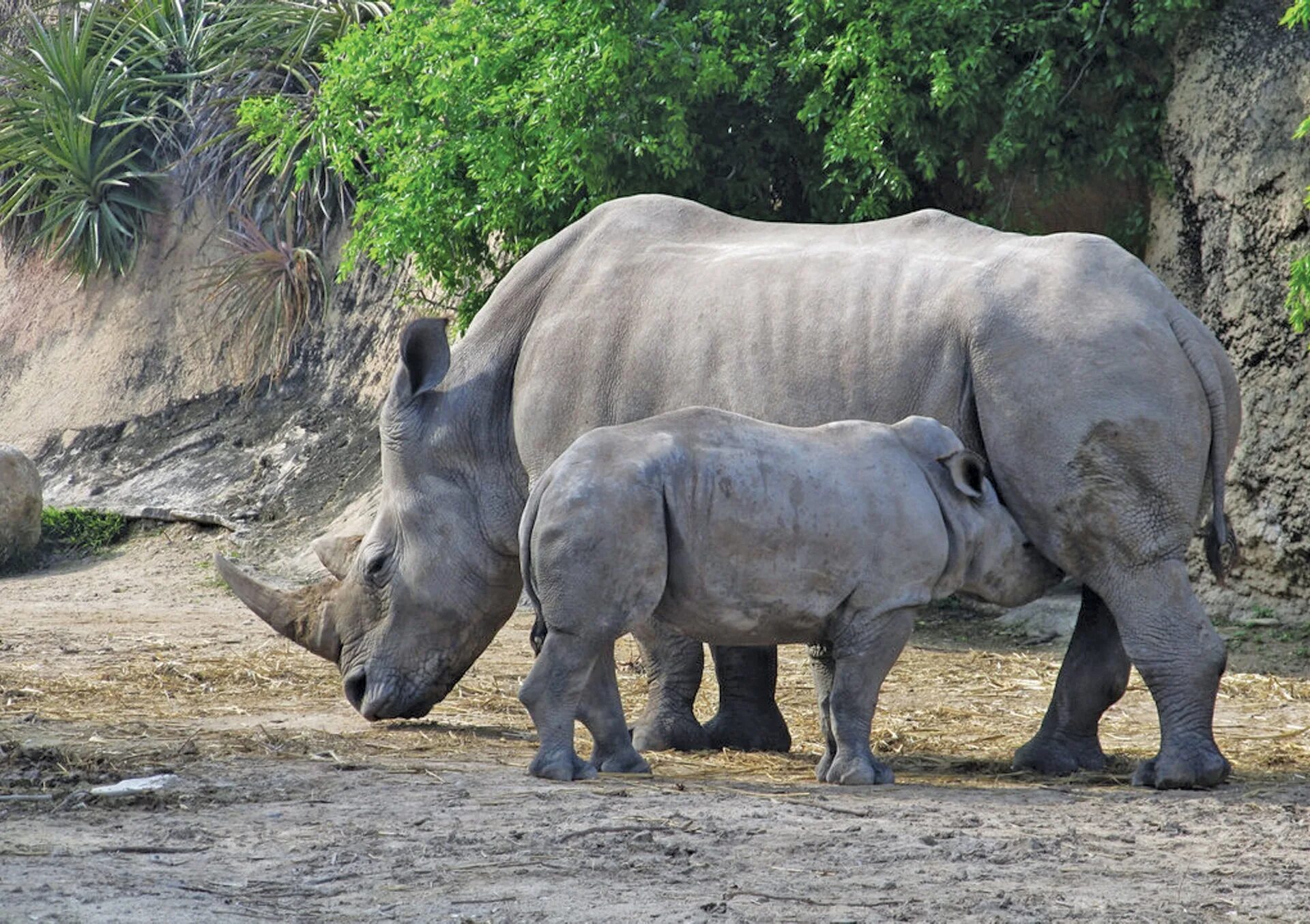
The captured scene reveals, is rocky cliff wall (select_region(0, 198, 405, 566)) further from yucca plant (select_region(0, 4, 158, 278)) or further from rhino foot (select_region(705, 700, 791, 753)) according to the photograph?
rhino foot (select_region(705, 700, 791, 753))

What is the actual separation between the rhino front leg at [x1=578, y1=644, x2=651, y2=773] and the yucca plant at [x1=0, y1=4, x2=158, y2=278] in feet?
38.5

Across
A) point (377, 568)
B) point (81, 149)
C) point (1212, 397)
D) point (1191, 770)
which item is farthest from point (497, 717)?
point (81, 149)

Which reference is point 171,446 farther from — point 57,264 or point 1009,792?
point 1009,792

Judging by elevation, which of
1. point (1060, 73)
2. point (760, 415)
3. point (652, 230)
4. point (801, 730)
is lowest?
point (801, 730)

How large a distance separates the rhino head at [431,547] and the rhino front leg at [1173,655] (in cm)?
213

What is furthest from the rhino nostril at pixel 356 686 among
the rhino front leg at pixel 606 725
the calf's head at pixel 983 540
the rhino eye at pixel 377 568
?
the calf's head at pixel 983 540

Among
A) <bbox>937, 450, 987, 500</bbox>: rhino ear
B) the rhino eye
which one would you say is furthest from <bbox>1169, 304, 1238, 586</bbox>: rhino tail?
the rhino eye

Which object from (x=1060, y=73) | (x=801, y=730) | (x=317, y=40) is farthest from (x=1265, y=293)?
(x=317, y=40)

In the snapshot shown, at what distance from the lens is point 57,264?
56.5 feet

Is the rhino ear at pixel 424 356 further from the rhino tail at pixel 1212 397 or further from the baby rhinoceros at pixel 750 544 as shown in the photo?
the rhino tail at pixel 1212 397

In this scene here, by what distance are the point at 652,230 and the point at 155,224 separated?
442 inches

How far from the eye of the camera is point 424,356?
6.63m

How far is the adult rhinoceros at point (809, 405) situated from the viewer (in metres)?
5.50

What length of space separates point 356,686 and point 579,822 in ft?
7.60
